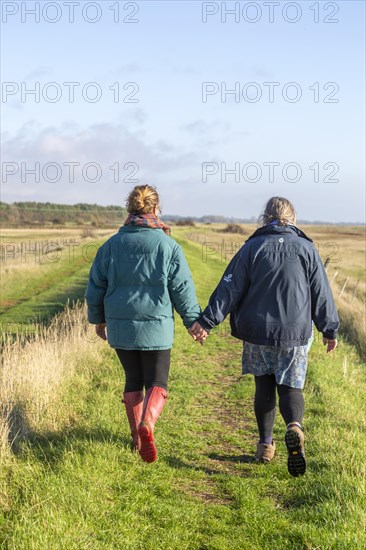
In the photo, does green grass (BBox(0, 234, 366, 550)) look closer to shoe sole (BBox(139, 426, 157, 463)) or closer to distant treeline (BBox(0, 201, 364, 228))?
shoe sole (BBox(139, 426, 157, 463))

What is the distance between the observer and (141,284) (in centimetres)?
463

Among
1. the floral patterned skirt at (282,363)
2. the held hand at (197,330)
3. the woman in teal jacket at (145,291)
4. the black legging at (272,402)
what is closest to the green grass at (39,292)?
the woman in teal jacket at (145,291)

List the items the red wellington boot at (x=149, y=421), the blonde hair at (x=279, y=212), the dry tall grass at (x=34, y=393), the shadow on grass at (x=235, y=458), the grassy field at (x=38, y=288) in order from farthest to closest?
the grassy field at (x=38, y=288)
the dry tall grass at (x=34, y=393)
the shadow on grass at (x=235, y=458)
the blonde hair at (x=279, y=212)
the red wellington boot at (x=149, y=421)

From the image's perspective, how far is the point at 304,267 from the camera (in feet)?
15.2

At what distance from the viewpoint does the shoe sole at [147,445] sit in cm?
446

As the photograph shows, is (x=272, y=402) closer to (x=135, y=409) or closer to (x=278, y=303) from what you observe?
(x=278, y=303)

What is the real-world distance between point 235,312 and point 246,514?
5.02ft

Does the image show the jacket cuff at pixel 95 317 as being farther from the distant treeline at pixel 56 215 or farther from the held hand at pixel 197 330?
the distant treeline at pixel 56 215

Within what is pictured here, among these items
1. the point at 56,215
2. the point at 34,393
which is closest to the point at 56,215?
the point at 56,215

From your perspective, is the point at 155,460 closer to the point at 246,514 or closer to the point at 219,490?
the point at 219,490

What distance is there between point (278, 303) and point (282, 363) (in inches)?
19.5

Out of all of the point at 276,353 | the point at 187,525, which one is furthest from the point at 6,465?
the point at 276,353

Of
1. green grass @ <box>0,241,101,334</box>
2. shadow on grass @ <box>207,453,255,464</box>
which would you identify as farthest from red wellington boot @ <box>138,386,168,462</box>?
green grass @ <box>0,241,101,334</box>

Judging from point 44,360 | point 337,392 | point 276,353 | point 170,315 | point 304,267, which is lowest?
point 337,392
